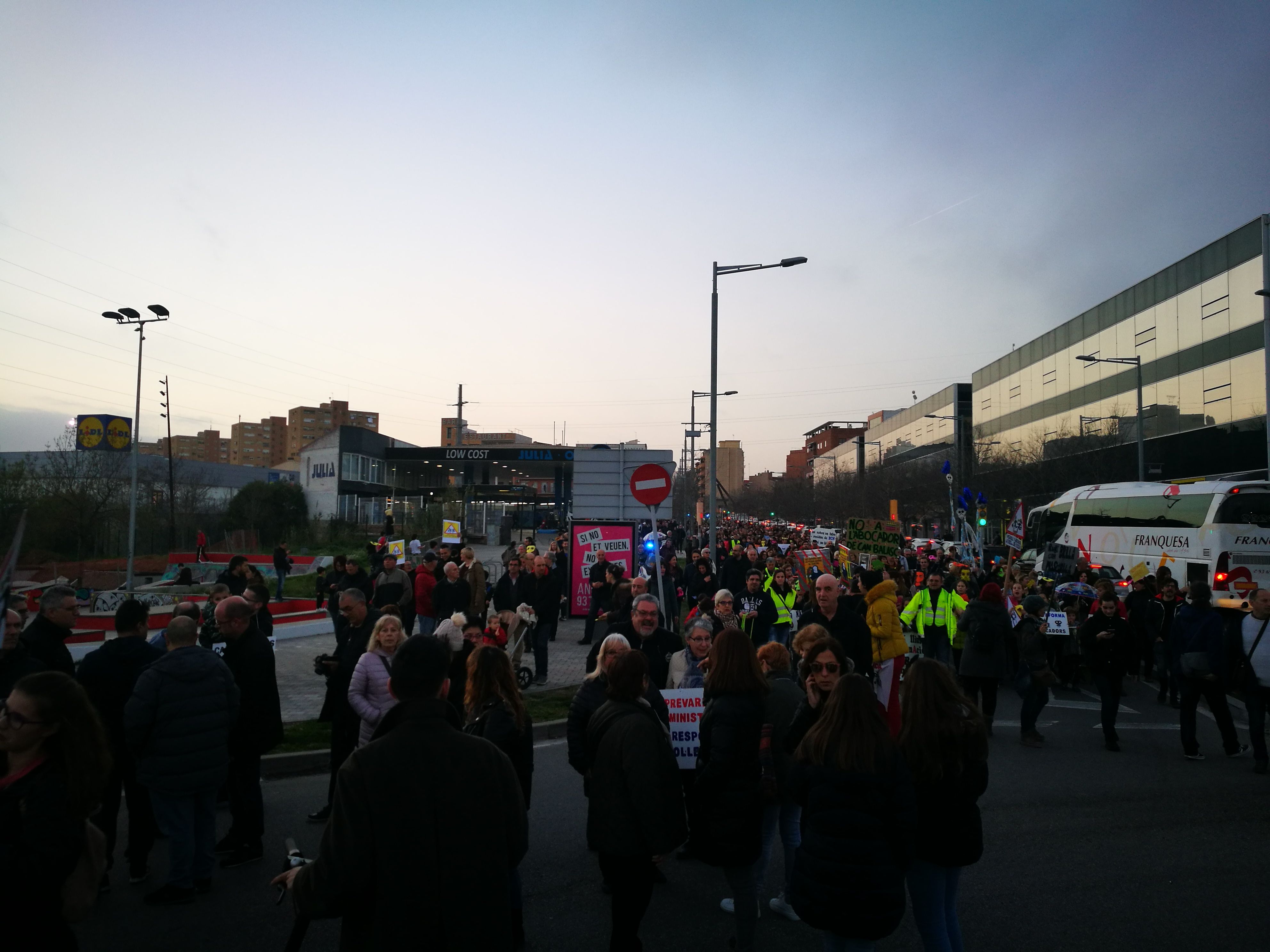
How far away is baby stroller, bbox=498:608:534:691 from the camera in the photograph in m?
10.2

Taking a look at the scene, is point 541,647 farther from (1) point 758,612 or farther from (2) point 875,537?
(2) point 875,537

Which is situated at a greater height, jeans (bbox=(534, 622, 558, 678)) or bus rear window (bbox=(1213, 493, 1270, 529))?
bus rear window (bbox=(1213, 493, 1270, 529))

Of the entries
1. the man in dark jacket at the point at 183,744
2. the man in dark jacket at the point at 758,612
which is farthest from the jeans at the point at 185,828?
the man in dark jacket at the point at 758,612

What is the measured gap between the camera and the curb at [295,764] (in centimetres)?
838

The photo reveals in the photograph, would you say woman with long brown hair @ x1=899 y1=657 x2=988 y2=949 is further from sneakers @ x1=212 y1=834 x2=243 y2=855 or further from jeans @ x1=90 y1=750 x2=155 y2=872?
jeans @ x1=90 y1=750 x2=155 y2=872

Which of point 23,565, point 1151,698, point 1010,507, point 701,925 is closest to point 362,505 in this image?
point 23,565

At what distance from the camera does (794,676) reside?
300 inches

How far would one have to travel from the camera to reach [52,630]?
19.5 ft

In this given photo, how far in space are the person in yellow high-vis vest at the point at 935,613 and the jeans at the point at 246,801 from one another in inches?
340

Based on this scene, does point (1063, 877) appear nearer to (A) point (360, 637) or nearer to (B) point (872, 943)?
(B) point (872, 943)

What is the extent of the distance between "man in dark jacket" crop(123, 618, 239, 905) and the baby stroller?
438 cm

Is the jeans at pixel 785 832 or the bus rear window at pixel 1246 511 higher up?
the bus rear window at pixel 1246 511

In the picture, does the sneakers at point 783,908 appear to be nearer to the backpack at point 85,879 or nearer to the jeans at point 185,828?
the jeans at point 185,828

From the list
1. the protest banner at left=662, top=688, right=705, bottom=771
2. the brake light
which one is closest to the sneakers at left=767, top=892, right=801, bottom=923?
the protest banner at left=662, top=688, right=705, bottom=771
